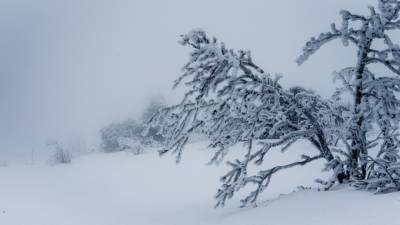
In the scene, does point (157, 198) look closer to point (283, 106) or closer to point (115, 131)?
point (283, 106)

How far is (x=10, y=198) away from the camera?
482 inches

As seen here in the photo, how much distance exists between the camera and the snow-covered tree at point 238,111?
6.99 metres

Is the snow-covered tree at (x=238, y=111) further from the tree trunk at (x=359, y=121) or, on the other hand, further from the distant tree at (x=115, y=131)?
the distant tree at (x=115, y=131)

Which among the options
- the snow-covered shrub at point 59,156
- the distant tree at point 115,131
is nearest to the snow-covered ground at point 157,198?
the snow-covered shrub at point 59,156

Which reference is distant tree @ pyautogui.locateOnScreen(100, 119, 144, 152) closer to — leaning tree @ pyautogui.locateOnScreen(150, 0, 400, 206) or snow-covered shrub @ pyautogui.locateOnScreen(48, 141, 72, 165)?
snow-covered shrub @ pyautogui.locateOnScreen(48, 141, 72, 165)

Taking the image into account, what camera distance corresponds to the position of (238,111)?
7.34 meters

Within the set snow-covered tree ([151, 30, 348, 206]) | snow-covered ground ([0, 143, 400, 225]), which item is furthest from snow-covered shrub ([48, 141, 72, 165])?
snow-covered tree ([151, 30, 348, 206])

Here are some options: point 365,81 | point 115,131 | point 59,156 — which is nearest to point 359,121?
point 365,81

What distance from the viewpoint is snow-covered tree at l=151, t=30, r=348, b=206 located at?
6.99m

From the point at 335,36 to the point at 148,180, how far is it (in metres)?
8.42

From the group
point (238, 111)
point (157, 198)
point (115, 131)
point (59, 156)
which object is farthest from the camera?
point (115, 131)

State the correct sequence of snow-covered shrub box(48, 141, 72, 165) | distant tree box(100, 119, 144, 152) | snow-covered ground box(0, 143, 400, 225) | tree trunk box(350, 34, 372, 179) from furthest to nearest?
distant tree box(100, 119, 144, 152), snow-covered shrub box(48, 141, 72, 165), tree trunk box(350, 34, 372, 179), snow-covered ground box(0, 143, 400, 225)

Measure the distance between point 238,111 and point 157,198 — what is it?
16.6 ft

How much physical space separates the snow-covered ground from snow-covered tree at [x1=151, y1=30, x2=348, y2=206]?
0.92 m
